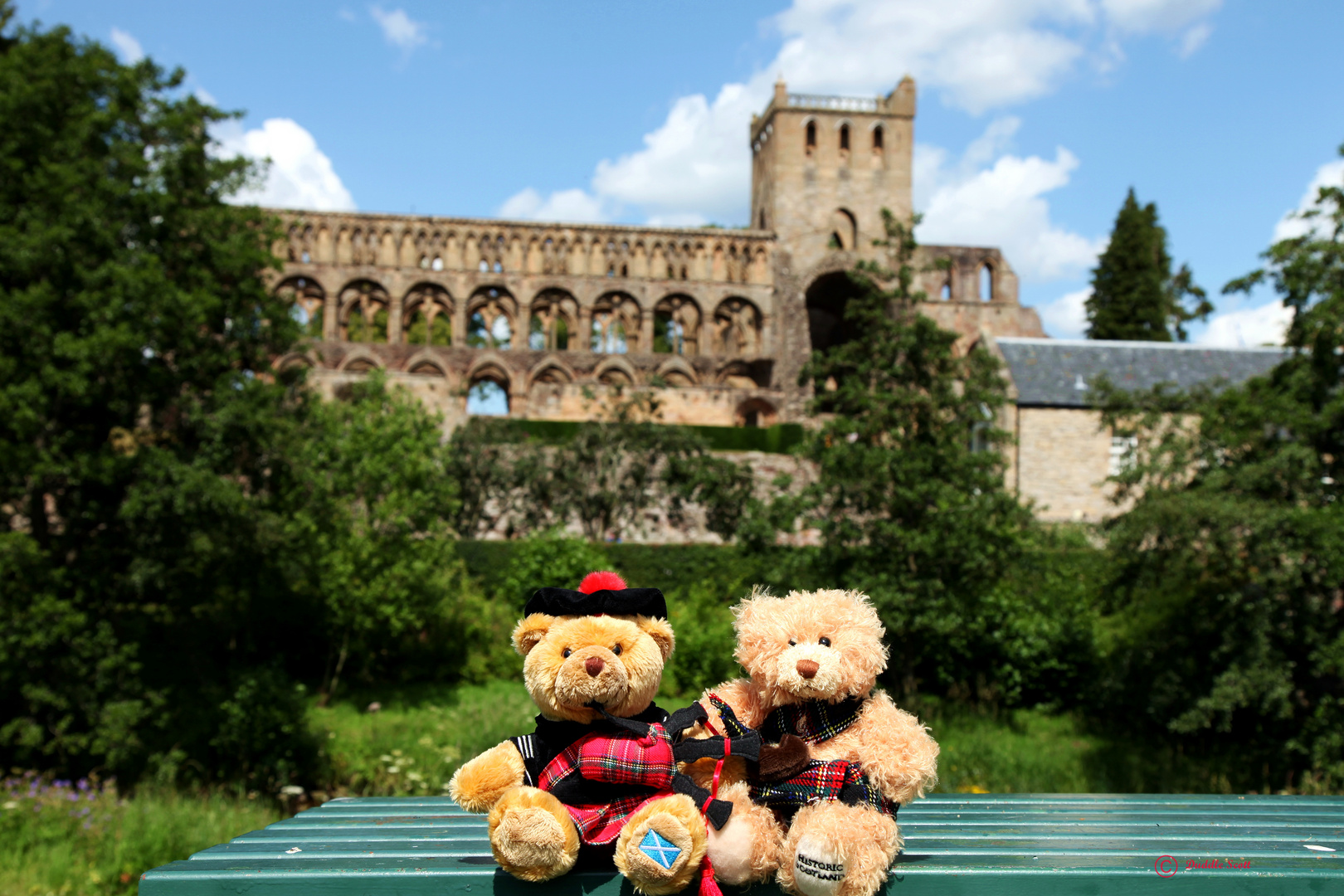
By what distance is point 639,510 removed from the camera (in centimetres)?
2138

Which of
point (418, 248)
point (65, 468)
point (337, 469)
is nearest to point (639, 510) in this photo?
point (337, 469)

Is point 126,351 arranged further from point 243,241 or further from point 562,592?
point 562,592

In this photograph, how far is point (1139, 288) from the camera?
139 ft

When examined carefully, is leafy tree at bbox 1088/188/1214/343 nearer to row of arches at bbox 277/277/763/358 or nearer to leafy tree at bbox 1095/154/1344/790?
row of arches at bbox 277/277/763/358

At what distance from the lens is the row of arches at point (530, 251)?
36.4 m

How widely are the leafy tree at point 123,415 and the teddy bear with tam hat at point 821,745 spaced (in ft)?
39.4

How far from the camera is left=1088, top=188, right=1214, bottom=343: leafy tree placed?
42312 mm

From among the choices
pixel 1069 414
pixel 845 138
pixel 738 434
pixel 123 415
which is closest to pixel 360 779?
pixel 123 415

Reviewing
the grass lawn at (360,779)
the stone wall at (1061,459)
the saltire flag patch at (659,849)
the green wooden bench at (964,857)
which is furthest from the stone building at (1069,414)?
the saltire flag patch at (659,849)

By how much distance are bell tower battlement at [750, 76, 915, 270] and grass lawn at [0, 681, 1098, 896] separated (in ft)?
85.8

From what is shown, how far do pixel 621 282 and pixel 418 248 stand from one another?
7.87 metres

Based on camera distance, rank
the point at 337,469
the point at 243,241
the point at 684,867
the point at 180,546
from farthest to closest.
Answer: the point at 337,469, the point at 243,241, the point at 180,546, the point at 684,867

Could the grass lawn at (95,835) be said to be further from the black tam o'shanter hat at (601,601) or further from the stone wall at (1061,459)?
the stone wall at (1061,459)

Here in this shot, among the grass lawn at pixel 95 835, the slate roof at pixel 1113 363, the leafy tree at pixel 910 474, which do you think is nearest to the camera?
the grass lawn at pixel 95 835
